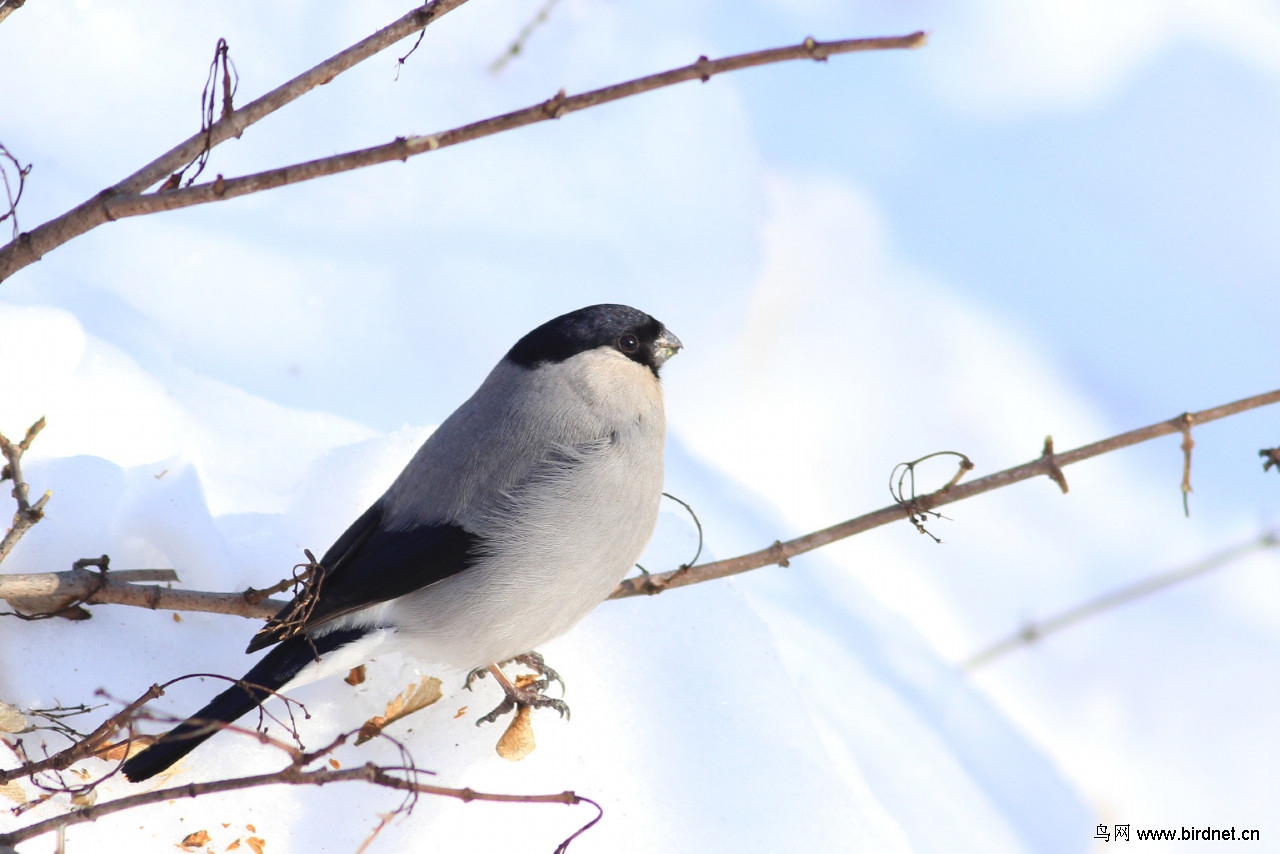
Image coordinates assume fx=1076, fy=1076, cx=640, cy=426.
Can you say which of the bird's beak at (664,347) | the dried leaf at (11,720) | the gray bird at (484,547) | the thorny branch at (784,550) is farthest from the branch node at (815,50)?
the dried leaf at (11,720)

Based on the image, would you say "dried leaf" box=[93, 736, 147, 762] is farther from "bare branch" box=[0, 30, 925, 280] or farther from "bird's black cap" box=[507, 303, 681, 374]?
"bird's black cap" box=[507, 303, 681, 374]

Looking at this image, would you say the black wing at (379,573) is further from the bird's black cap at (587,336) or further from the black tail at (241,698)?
the bird's black cap at (587,336)

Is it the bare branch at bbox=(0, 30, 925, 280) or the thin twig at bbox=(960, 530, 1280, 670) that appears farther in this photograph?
the thin twig at bbox=(960, 530, 1280, 670)

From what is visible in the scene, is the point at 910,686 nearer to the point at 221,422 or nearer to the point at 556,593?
the point at 556,593

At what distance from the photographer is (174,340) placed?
10.1 ft

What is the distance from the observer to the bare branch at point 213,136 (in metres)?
1.54

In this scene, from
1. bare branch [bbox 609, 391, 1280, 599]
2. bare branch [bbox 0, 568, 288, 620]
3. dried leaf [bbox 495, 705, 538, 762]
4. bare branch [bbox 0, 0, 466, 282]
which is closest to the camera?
bare branch [bbox 0, 0, 466, 282]

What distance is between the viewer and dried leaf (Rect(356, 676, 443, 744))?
212 centimetres

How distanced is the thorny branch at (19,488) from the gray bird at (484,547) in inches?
16.1

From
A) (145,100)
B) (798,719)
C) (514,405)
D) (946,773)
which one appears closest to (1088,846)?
(946,773)

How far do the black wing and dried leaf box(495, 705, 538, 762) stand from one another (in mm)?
374

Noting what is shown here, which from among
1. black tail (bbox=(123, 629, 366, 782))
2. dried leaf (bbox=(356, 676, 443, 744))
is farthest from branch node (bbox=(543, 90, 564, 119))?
dried leaf (bbox=(356, 676, 443, 744))

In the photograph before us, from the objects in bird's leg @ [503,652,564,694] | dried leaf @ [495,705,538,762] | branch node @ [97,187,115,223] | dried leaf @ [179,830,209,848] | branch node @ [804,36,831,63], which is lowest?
dried leaf @ [179,830,209,848]

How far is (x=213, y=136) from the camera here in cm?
156
